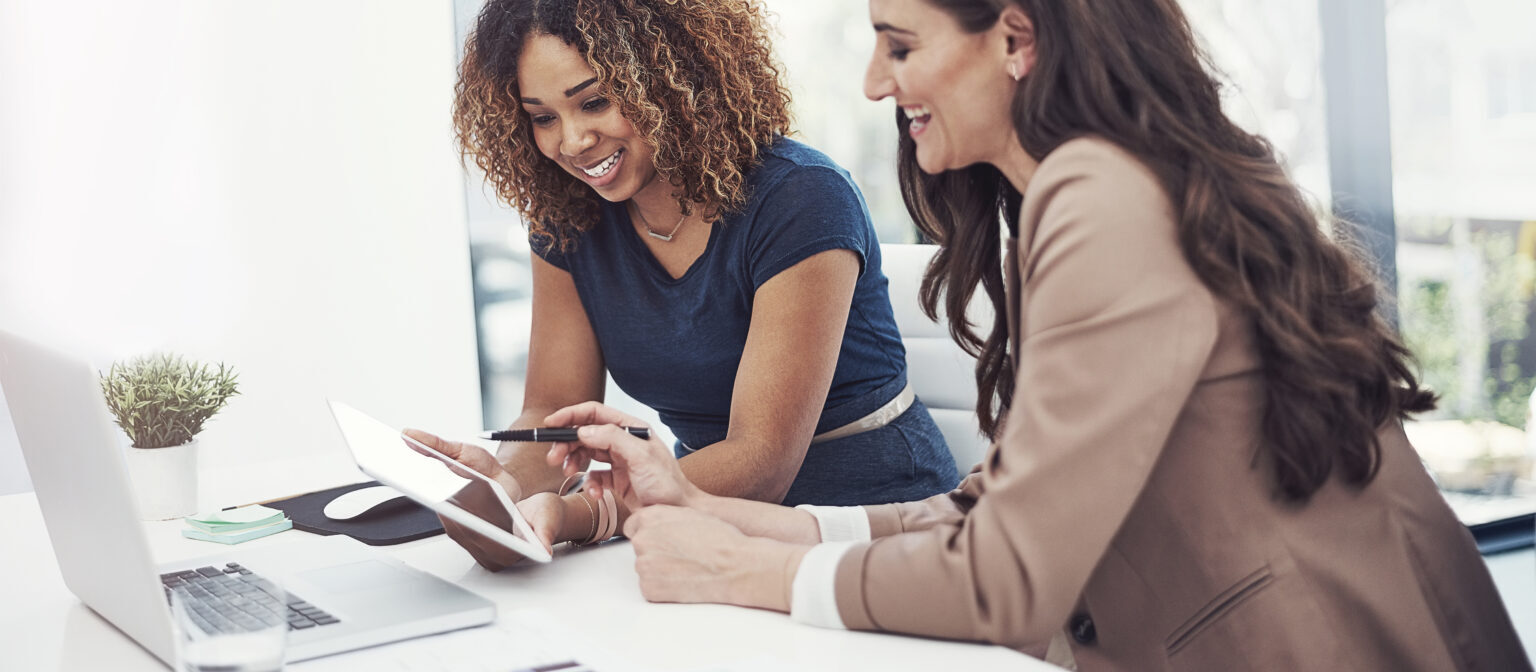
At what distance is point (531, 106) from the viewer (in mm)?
1706

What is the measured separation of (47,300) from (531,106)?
191 centimetres

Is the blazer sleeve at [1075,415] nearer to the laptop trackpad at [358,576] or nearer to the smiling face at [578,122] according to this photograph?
the laptop trackpad at [358,576]

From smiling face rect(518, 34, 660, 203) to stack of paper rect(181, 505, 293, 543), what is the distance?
594 millimetres

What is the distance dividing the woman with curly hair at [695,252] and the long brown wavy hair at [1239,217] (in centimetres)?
57

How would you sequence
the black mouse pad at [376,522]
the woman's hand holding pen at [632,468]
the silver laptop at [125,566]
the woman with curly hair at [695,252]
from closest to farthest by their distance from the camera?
the silver laptop at [125,566]
the woman's hand holding pen at [632,468]
the black mouse pad at [376,522]
the woman with curly hair at [695,252]

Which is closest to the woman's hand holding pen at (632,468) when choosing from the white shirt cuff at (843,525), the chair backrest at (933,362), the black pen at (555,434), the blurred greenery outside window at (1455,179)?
the black pen at (555,434)

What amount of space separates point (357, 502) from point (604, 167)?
549mm

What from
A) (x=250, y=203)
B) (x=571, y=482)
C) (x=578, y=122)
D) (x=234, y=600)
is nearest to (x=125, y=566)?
(x=234, y=600)

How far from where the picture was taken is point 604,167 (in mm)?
1703

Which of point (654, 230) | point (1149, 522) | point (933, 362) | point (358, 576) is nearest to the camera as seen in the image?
point (1149, 522)

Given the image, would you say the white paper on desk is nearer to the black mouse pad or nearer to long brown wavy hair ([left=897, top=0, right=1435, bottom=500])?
the black mouse pad

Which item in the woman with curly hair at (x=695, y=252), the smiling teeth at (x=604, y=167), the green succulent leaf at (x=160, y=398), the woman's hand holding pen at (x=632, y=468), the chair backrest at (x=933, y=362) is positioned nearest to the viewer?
the woman's hand holding pen at (x=632, y=468)

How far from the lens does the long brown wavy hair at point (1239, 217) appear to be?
37.2 inches

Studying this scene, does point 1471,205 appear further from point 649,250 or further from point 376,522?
point 376,522
